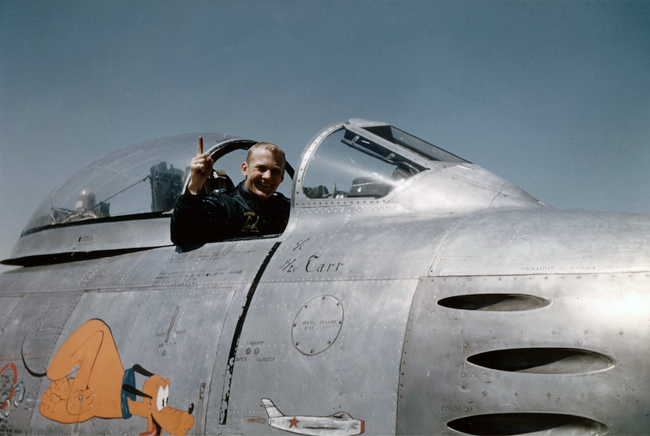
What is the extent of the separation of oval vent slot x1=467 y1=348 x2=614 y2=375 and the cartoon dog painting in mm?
2009

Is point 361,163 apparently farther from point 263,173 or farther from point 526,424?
point 526,424

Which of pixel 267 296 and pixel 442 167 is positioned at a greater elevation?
pixel 442 167

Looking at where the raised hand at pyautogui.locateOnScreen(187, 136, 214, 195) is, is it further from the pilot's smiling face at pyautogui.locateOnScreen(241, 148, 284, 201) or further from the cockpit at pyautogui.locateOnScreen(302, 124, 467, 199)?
the cockpit at pyautogui.locateOnScreen(302, 124, 467, 199)

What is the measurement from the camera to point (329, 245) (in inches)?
151

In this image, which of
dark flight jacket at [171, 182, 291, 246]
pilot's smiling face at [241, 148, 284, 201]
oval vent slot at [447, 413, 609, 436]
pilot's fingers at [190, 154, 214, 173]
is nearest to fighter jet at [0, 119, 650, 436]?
oval vent slot at [447, 413, 609, 436]

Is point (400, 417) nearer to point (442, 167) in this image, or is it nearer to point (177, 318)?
point (177, 318)

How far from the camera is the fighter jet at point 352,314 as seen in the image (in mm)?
2652

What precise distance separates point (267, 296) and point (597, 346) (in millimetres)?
2040

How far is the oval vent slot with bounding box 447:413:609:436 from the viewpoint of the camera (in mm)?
2521

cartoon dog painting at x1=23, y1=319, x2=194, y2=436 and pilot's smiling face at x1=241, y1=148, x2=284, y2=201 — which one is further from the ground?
pilot's smiling face at x1=241, y1=148, x2=284, y2=201

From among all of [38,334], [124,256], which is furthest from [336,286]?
[38,334]

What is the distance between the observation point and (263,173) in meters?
4.83

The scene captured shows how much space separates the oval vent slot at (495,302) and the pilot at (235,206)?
2.25m

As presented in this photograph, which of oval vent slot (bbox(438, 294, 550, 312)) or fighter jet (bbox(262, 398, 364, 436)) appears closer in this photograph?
oval vent slot (bbox(438, 294, 550, 312))
